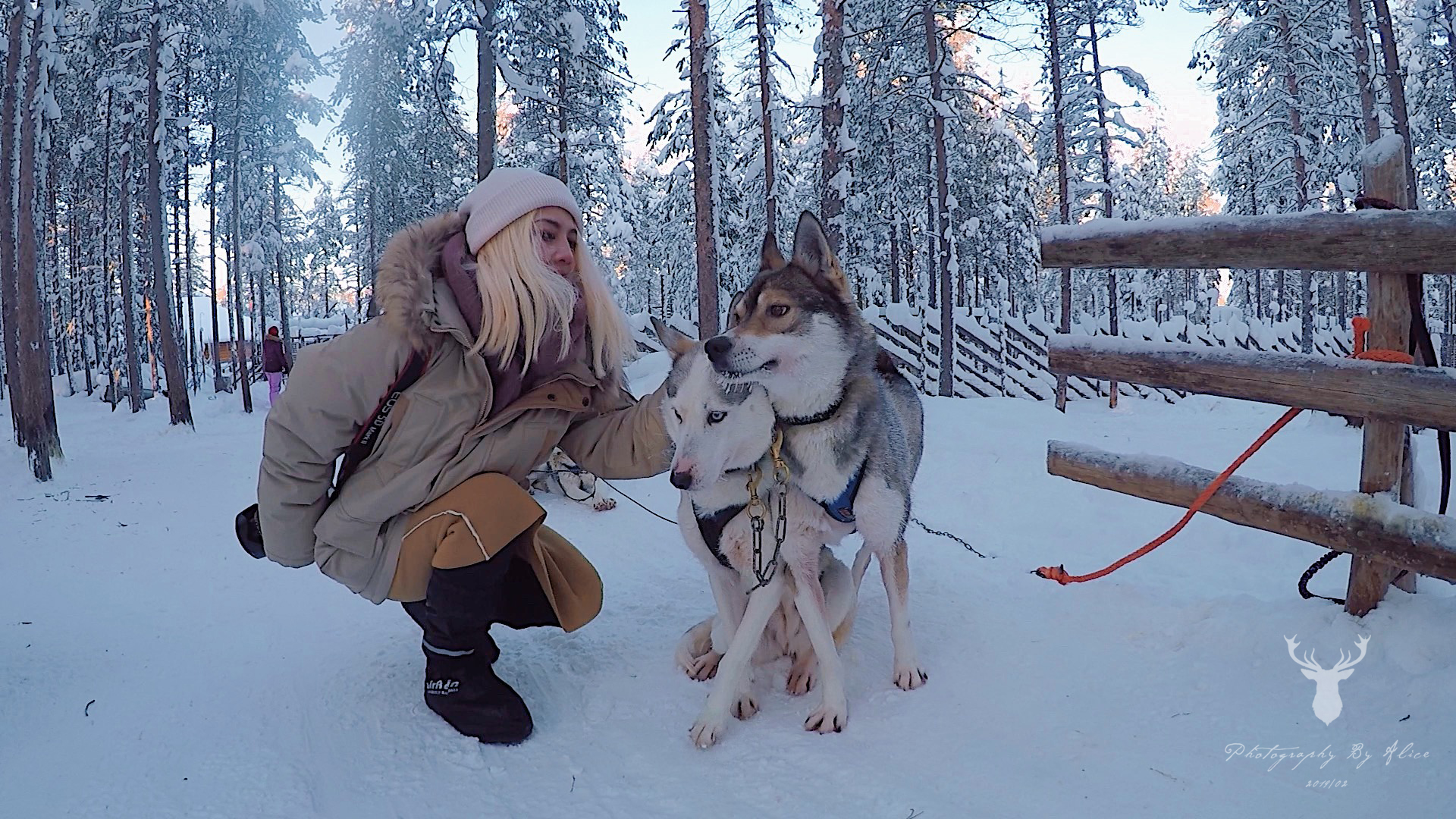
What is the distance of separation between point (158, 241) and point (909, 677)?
59.4 feet

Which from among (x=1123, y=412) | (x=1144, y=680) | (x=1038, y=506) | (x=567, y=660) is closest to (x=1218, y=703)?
(x=1144, y=680)

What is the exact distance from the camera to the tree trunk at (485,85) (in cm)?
1207

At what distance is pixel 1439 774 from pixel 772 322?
2.33 m

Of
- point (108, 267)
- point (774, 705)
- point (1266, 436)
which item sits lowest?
point (774, 705)

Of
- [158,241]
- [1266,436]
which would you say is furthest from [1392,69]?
[158,241]

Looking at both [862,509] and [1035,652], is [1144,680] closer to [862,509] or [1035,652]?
[1035,652]

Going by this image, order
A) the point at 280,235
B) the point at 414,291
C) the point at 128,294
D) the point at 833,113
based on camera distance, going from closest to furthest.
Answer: the point at 414,291 → the point at 833,113 → the point at 128,294 → the point at 280,235

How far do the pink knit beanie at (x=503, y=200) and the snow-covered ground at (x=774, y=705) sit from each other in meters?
1.79

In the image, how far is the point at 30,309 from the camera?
9.64 meters

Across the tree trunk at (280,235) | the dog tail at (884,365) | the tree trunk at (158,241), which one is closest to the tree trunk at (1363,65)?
the dog tail at (884,365)

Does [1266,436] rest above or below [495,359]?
below

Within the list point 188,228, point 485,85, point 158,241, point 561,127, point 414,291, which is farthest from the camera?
point 188,228

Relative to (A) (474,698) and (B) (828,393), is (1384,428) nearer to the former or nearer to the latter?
(B) (828,393)

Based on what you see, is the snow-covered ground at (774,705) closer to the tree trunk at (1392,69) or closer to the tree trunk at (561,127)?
the tree trunk at (1392,69)
